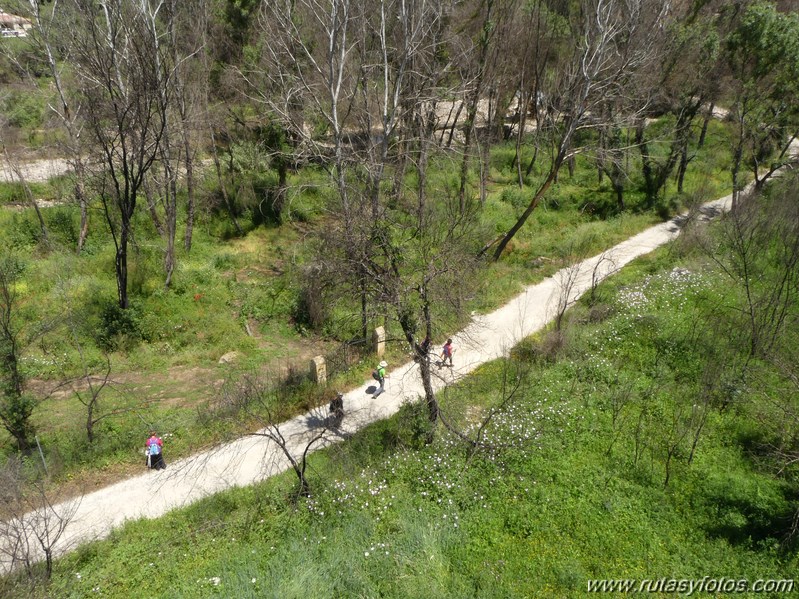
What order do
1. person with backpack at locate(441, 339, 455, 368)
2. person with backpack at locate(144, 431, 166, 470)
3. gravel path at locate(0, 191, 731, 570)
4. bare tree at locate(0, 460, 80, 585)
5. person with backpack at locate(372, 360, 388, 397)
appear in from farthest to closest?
person with backpack at locate(441, 339, 455, 368)
person with backpack at locate(372, 360, 388, 397)
person with backpack at locate(144, 431, 166, 470)
gravel path at locate(0, 191, 731, 570)
bare tree at locate(0, 460, 80, 585)

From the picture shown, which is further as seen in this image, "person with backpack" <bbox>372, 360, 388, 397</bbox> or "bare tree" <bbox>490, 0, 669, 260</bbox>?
"bare tree" <bbox>490, 0, 669, 260</bbox>

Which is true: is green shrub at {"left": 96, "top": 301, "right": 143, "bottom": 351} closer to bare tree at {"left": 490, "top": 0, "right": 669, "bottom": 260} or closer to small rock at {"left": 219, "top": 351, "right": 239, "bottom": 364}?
small rock at {"left": 219, "top": 351, "right": 239, "bottom": 364}

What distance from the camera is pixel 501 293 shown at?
17.4 meters

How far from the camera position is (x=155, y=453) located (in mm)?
10492

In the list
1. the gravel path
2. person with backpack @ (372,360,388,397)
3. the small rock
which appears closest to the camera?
the gravel path

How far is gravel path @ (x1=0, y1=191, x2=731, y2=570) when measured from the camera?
966 cm

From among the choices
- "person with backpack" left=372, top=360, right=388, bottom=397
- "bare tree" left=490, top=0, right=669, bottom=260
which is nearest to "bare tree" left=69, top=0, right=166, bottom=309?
"person with backpack" left=372, top=360, right=388, bottom=397

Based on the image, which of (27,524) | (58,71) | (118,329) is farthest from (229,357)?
(58,71)

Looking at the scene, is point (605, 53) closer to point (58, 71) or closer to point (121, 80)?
point (121, 80)

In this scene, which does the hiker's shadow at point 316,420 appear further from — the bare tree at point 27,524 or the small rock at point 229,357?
the bare tree at point 27,524

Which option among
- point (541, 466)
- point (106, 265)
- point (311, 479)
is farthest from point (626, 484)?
point (106, 265)

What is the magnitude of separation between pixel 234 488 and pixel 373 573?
3411mm

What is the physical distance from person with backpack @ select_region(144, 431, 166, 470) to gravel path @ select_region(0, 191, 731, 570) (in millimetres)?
152

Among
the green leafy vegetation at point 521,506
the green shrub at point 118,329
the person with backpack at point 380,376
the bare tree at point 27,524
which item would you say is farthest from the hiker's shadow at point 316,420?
the green shrub at point 118,329
